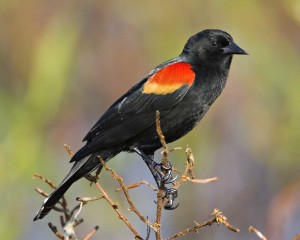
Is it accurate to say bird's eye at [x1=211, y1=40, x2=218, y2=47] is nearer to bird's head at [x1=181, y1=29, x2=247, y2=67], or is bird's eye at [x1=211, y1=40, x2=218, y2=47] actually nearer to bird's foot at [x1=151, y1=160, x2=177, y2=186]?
bird's head at [x1=181, y1=29, x2=247, y2=67]

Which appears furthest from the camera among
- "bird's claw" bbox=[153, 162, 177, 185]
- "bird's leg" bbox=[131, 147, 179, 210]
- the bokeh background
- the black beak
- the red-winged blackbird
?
the bokeh background

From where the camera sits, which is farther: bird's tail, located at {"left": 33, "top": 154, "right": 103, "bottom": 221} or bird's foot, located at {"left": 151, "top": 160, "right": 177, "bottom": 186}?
bird's tail, located at {"left": 33, "top": 154, "right": 103, "bottom": 221}

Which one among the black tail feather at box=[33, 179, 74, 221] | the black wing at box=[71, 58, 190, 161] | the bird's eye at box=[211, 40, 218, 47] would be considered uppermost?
the bird's eye at box=[211, 40, 218, 47]

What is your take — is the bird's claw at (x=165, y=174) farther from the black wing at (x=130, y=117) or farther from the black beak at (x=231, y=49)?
the black beak at (x=231, y=49)

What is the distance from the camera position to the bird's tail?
11.4 ft

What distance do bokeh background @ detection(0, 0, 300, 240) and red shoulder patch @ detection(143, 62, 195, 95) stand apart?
1.14m

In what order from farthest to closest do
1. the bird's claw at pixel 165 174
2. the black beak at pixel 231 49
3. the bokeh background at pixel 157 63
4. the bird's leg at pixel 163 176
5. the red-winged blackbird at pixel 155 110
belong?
the bokeh background at pixel 157 63 → the black beak at pixel 231 49 → the red-winged blackbird at pixel 155 110 → the bird's leg at pixel 163 176 → the bird's claw at pixel 165 174

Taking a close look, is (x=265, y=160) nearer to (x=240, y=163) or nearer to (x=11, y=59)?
(x=240, y=163)

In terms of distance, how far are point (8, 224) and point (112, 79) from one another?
4.52 ft

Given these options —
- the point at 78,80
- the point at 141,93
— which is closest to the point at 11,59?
the point at 78,80

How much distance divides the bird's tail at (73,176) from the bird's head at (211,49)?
0.78 meters

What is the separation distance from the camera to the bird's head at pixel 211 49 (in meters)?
4.00

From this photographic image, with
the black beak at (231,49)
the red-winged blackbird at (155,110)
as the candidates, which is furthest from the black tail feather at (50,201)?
the black beak at (231,49)

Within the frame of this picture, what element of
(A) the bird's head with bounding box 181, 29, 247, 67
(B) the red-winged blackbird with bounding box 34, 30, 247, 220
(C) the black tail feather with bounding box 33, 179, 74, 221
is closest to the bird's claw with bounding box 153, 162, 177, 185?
(B) the red-winged blackbird with bounding box 34, 30, 247, 220
